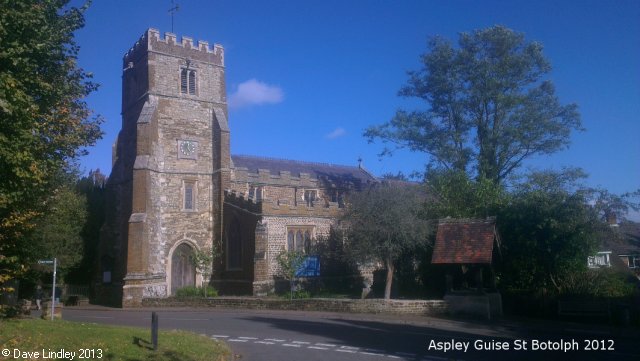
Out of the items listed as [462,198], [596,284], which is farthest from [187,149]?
[596,284]

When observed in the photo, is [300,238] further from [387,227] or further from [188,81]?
[188,81]

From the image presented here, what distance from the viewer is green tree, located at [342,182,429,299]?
2573 centimetres

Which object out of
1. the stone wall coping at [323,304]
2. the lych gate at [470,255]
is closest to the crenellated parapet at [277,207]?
the stone wall coping at [323,304]

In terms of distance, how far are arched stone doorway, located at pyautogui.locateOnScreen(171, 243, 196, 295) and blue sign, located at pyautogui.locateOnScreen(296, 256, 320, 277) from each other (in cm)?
768

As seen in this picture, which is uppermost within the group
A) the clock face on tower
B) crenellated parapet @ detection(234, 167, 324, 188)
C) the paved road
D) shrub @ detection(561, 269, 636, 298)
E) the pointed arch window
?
the clock face on tower

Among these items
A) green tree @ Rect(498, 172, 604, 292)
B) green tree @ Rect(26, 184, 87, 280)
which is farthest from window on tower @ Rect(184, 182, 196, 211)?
green tree @ Rect(498, 172, 604, 292)

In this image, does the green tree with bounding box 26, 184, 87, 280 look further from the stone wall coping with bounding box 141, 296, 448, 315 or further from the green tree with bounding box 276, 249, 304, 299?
the green tree with bounding box 276, 249, 304, 299

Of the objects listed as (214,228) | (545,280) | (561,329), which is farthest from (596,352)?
(214,228)

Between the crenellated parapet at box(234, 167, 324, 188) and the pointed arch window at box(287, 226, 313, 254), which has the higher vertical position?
the crenellated parapet at box(234, 167, 324, 188)

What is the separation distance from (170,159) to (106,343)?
24.9 meters

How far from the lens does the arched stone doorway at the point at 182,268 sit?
3450 cm

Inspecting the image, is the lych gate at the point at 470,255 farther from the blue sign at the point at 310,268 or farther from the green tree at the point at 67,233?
the green tree at the point at 67,233

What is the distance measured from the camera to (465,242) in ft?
72.7

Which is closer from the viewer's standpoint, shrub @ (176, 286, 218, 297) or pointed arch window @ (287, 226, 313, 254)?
shrub @ (176, 286, 218, 297)
